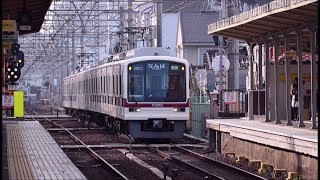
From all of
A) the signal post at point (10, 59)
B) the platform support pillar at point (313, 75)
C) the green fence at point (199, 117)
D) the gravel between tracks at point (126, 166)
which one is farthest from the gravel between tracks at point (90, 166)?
the green fence at point (199, 117)

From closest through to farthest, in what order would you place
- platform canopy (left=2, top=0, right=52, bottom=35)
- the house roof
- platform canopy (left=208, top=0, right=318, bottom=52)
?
platform canopy (left=208, top=0, right=318, bottom=52), platform canopy (left=2, top=0, right=52, bottom=35), the house roof

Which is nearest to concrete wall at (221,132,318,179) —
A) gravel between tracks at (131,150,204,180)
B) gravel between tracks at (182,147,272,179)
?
gravel between tracks at (182,147,272,179)

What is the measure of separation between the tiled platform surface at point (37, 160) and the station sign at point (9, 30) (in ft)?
8.20

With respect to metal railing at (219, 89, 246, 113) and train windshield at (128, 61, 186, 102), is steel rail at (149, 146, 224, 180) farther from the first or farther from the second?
metal railing at (219, 89, 246, 113)

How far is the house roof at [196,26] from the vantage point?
67938 millimetres

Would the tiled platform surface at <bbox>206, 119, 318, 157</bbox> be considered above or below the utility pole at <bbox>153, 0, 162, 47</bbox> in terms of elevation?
below

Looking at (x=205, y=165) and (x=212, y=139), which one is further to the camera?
(x=212, y=139)

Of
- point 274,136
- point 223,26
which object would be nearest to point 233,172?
point 274,136

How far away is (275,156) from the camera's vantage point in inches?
723

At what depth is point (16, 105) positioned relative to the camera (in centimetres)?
4244

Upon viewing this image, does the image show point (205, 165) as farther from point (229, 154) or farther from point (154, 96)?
point (154, 96)

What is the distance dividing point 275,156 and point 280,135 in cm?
126

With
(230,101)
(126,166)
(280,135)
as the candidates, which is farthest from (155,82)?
(280,135)

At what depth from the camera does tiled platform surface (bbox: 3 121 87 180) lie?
50.4ft
